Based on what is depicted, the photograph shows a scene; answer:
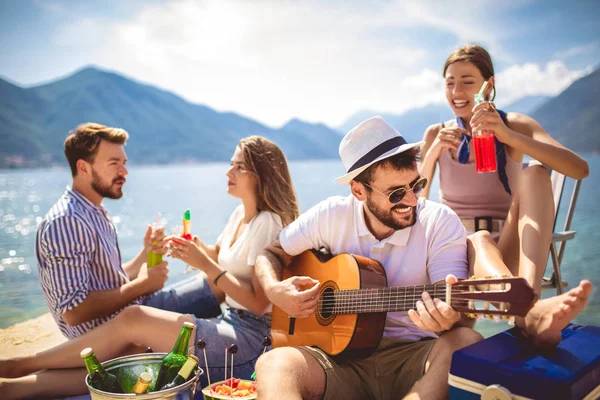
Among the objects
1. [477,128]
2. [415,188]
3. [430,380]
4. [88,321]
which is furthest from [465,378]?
[88,321]

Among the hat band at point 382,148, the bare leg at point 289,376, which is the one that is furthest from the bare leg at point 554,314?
the hat band at point 382,148

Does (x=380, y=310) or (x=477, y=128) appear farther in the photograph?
(x=477, y=128)

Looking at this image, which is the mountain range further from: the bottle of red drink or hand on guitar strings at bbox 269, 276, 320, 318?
hand on guitar strings at bbox 269, 276, 320, 318

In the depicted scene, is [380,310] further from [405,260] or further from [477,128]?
[477,128]

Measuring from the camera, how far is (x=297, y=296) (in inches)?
103

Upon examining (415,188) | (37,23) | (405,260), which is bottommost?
(405,260)

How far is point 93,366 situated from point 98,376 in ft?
0.21

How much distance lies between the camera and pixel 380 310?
2.37m

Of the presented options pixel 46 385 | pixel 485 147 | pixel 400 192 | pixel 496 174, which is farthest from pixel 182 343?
pixel 496 174

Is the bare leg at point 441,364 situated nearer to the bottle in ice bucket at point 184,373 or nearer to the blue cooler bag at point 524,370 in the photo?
the blue cooler bag at point 524,370

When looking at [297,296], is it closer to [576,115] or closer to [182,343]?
[182,343]

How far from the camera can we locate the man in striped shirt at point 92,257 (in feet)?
10.4

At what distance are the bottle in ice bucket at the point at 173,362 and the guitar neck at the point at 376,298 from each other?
2.34 ft

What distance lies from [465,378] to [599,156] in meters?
101
